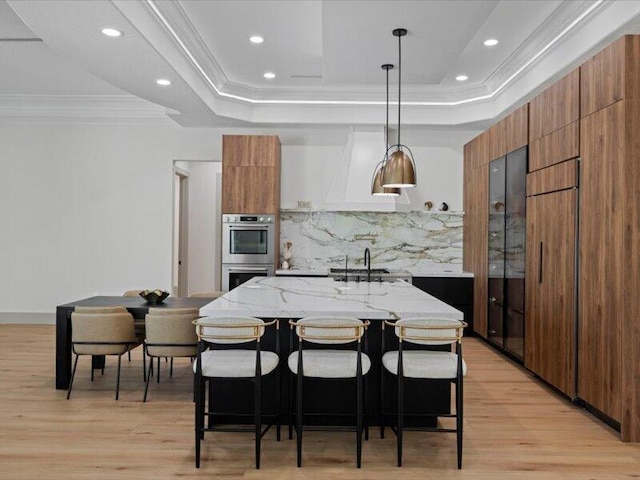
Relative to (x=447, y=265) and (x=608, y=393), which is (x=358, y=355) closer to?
(x=608, y=393)

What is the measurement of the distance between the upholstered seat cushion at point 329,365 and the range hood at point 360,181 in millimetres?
4106

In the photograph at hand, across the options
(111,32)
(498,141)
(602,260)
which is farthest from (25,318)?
→ (602,260)

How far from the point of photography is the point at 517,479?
9.58ft

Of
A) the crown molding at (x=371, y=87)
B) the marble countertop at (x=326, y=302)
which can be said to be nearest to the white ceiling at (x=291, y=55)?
the crown molding at (x=371, y=87)

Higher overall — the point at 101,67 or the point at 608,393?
the point at 101,67

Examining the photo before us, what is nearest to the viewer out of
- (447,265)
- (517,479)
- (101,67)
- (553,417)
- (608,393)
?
(517,479)

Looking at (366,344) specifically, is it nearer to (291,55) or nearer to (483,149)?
(291,55)

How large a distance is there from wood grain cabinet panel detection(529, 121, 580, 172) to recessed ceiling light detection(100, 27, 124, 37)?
138 inches

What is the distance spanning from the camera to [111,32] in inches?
156

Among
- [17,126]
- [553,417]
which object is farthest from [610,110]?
[17,126]

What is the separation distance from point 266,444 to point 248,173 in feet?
13.9

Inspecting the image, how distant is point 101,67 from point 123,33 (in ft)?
3.27

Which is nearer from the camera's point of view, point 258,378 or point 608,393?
point 258,378

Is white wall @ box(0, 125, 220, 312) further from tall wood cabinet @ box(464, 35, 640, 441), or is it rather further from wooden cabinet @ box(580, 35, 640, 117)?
wooden cabinet @ box(580, 35, 640, 117)
